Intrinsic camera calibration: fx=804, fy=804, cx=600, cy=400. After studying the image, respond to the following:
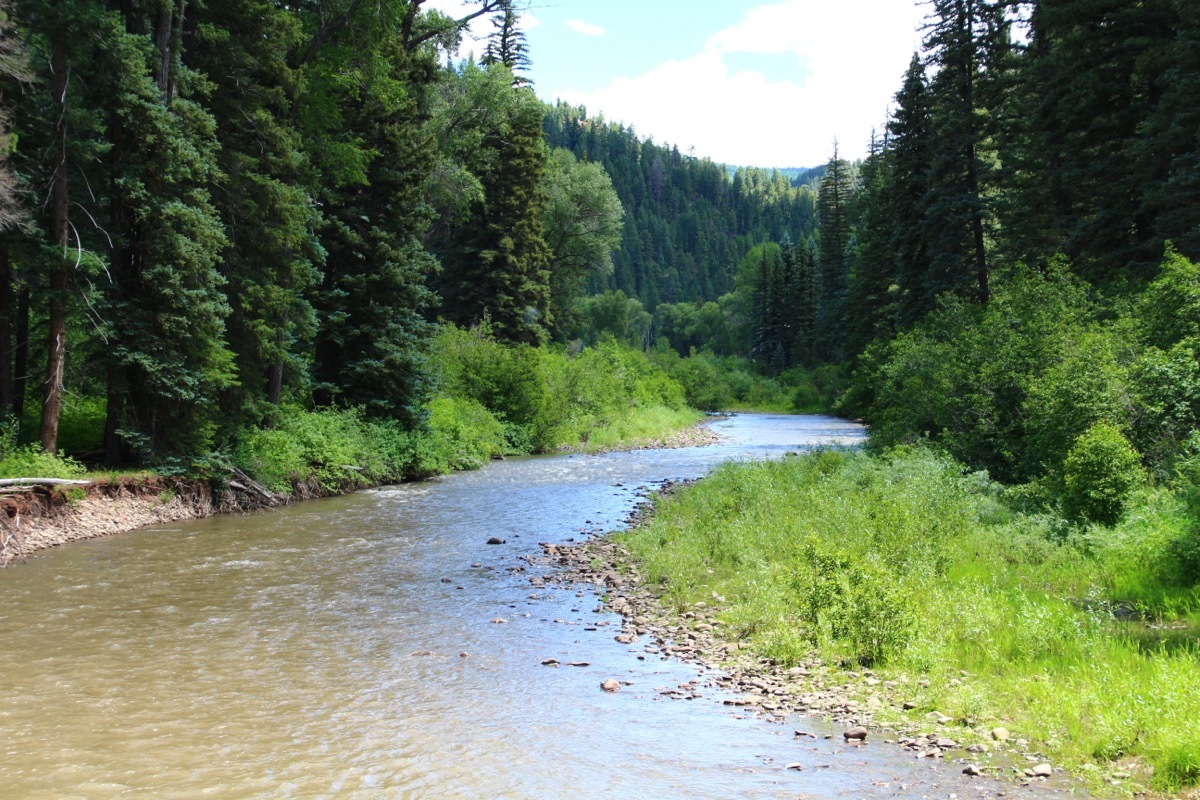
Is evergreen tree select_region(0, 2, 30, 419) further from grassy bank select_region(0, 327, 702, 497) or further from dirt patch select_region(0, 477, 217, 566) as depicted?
dirt patch select_region(0, 477, 217, 566)

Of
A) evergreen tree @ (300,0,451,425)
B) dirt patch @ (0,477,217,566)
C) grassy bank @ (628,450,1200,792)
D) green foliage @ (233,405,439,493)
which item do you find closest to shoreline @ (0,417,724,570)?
dirt patch @ (0,477,217,566)

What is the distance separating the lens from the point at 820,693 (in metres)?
7.96

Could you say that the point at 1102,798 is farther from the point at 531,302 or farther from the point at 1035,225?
the point at 531,302

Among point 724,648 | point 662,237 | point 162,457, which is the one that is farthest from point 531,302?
point 662,237

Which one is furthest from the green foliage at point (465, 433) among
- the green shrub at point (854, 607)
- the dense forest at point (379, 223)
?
the green shrub at point (854, 607)

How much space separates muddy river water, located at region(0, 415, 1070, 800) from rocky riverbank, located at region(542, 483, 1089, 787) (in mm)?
223

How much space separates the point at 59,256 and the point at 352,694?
12.3 metres

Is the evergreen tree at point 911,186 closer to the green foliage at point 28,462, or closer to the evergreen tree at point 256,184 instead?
the evergreen tree at point 256,184

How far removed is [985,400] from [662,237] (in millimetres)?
174402

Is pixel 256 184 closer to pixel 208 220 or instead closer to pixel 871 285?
pixel 208 220

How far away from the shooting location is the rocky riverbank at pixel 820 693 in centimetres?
644

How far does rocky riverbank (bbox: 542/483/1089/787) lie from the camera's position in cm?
644

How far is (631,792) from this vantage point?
6148 mm

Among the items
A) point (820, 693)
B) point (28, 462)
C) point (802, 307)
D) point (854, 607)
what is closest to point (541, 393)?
point (28, 462)
